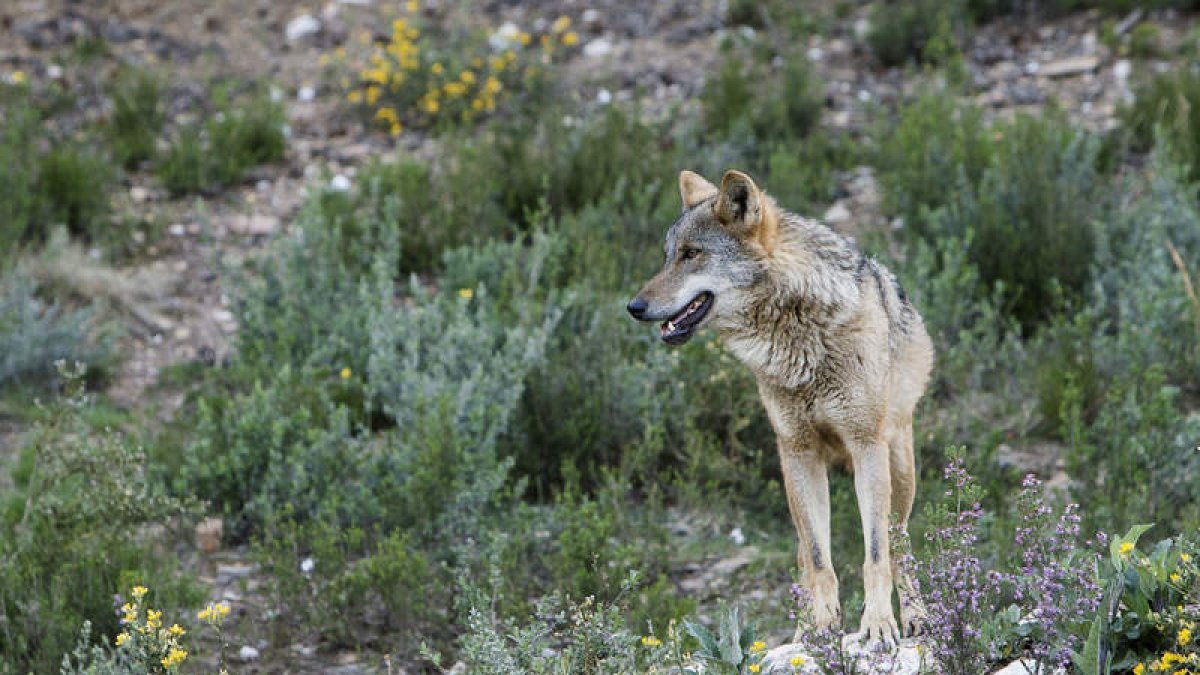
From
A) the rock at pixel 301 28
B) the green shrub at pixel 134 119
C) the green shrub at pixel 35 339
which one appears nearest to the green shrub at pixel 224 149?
the green shrub at pixel 134 119

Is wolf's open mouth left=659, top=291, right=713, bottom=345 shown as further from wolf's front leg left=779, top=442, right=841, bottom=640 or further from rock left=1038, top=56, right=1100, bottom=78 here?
rock left=1038, top=56, right=1100, bottom=78

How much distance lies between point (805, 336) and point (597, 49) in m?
7.46

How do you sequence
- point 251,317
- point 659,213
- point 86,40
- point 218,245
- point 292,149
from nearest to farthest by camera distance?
point 251,317
point 659,213
point 218,245
point 292,149
point 86,40

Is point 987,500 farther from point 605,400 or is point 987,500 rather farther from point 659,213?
point 659,213

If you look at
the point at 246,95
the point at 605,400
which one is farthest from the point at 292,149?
the point at 605,400

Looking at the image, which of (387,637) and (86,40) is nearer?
(387,637)

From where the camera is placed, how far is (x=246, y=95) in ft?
39.9

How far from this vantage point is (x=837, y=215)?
Answer: 996cm

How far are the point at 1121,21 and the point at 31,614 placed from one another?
960cm

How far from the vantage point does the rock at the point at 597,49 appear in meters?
12.5

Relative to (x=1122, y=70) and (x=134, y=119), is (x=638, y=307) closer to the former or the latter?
(x=134, y=119)

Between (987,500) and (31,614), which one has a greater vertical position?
(31,614)

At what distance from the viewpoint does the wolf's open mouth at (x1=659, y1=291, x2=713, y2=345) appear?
17.9ft

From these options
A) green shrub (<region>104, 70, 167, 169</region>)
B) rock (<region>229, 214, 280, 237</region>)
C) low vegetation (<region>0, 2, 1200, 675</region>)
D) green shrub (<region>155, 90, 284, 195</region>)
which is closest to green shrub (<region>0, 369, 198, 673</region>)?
low vegetation (<region>0, 2, 1200, 675</region>)
